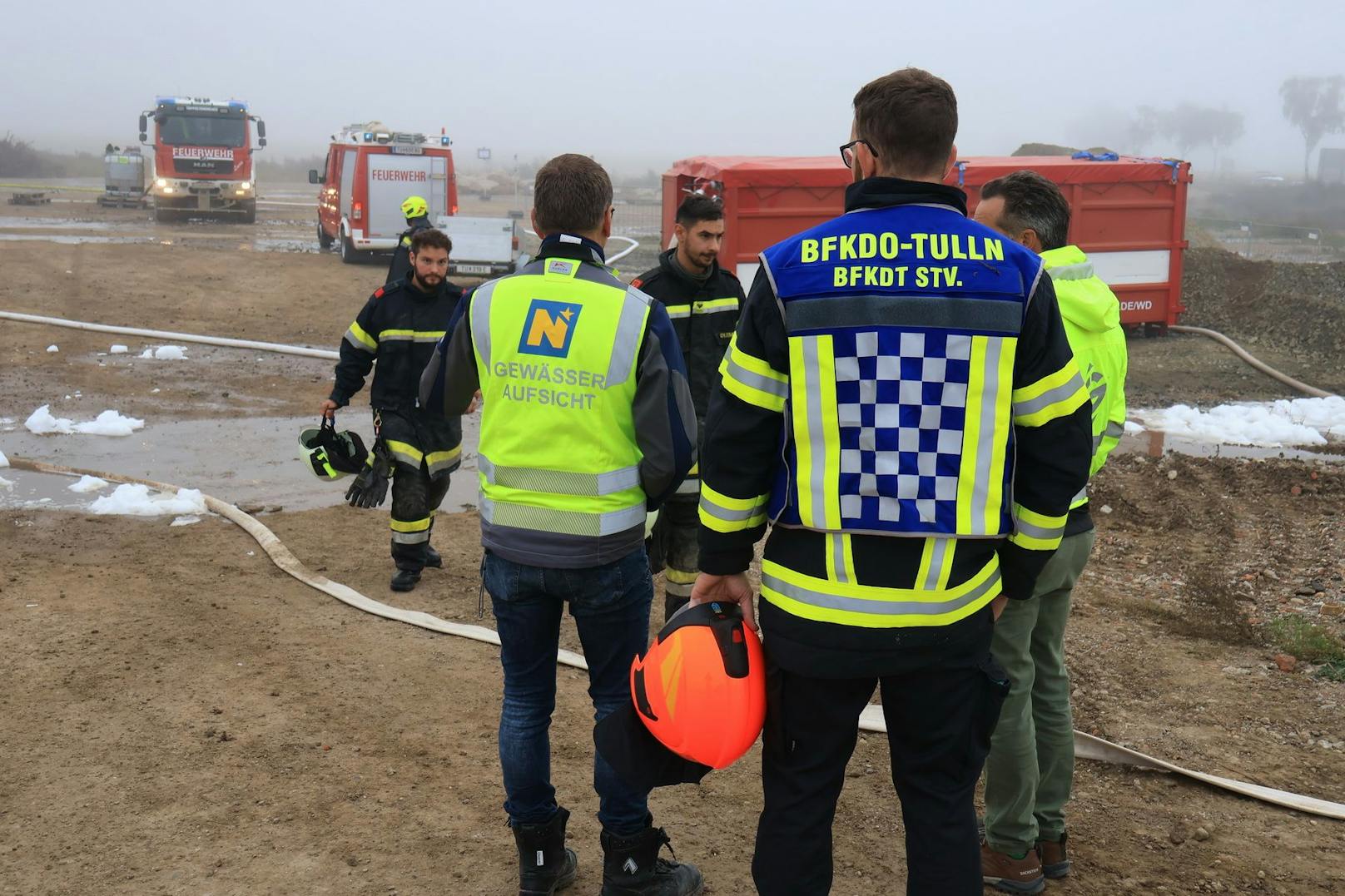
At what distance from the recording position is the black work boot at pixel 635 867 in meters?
3.35

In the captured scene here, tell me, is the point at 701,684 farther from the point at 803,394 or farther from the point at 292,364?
the point at 292,364

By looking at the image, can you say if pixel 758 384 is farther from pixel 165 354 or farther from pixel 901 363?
pixel 165 354

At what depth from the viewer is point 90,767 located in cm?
415

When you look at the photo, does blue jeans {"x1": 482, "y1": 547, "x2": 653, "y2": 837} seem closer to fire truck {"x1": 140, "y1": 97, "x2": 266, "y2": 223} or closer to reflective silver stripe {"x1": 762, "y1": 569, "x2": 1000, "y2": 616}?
reflective silver stripe {"x1": 762, "y1": 569, "x2": 1000, "y2": 616}

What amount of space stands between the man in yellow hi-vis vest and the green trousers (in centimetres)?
94

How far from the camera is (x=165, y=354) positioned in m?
12.8

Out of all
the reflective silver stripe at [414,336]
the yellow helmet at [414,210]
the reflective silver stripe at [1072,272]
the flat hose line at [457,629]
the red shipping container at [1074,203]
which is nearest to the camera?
the reflective silver stripe at [1072,272]

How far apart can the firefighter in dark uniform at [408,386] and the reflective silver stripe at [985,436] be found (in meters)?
4.00

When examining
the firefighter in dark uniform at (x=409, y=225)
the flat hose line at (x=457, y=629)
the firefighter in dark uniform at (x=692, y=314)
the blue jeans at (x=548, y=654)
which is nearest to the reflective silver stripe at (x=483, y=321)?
the blue jeans at (x=548, y=654)

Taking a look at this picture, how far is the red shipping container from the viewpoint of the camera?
1400 centimetres

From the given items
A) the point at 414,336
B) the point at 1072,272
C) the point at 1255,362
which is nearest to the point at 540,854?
the point at 1072,272

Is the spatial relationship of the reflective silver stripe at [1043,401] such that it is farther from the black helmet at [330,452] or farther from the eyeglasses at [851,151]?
the black helmet at [330,452]

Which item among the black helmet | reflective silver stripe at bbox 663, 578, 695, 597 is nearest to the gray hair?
reflective silver stripe at bbox 663, 578, 695, 597

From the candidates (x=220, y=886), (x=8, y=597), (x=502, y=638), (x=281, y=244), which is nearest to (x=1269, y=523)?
(x=502, y=638)
